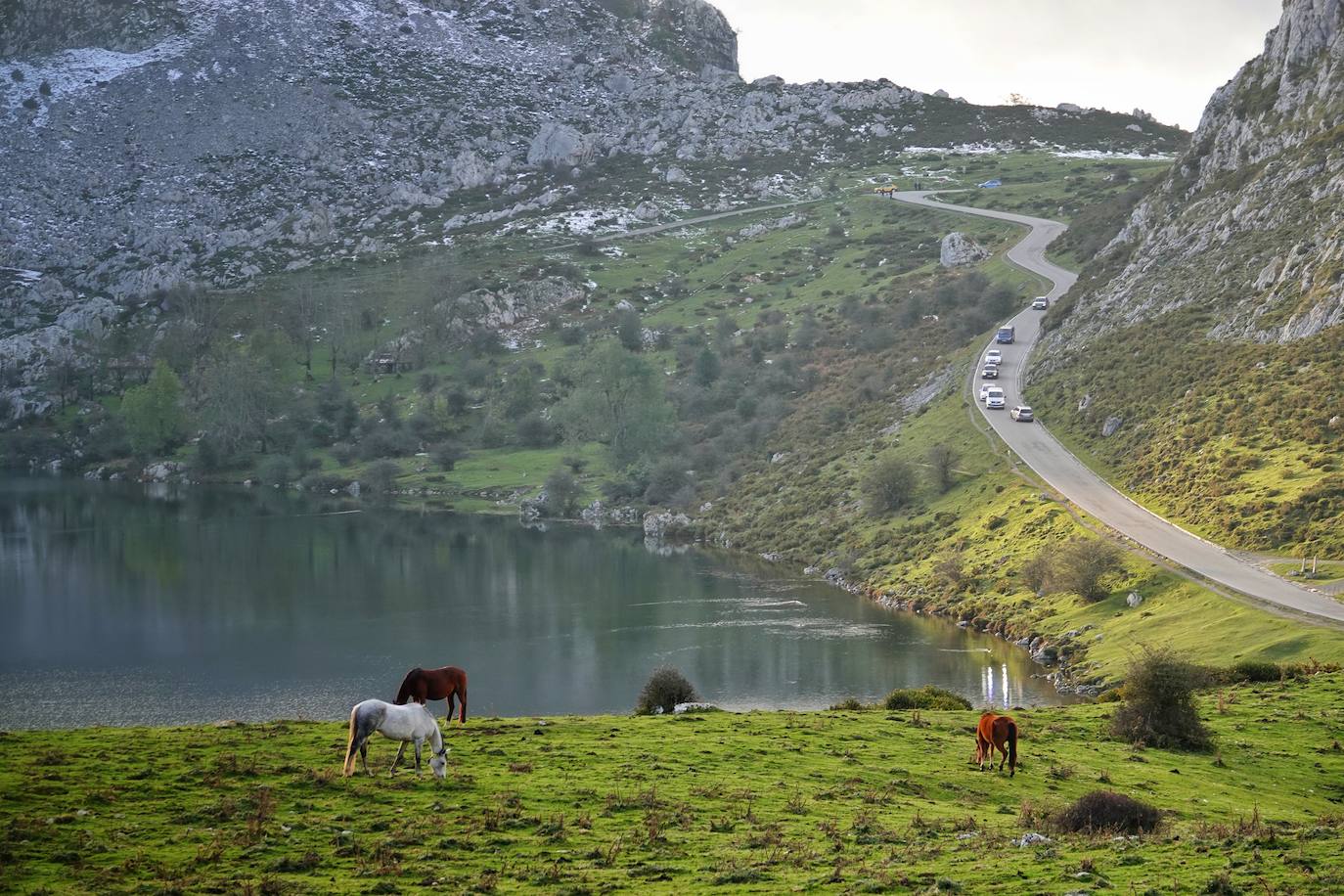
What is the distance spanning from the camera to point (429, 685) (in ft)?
84.8

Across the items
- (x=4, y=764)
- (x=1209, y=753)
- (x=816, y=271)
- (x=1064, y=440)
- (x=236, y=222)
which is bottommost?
(x=1209, y=753)

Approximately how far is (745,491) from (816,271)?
59.9 metres

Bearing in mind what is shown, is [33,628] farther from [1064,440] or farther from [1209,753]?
[1064,440]

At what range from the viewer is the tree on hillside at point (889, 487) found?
282ft

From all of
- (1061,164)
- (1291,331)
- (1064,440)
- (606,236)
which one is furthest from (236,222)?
(1291,331)

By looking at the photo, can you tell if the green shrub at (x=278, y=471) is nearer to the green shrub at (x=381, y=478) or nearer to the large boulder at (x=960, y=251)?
the green shrub at (x=381, y=478)

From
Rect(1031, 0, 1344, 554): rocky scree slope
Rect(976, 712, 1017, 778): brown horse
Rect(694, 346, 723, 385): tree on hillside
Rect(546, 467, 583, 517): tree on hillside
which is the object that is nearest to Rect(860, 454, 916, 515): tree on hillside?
Rect(1031, 0, 1344, 554): rocky scree slope

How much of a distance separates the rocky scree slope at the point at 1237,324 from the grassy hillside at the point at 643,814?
118 ft

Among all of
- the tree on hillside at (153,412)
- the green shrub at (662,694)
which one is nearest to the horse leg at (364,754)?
the green shrub at (662,694)

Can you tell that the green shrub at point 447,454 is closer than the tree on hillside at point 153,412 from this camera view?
Yes

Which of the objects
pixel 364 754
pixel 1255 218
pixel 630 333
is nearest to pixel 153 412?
pixel 630 333

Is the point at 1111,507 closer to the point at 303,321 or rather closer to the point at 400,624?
the point at 400,624

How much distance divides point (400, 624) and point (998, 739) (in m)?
47.2

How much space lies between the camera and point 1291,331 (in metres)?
76.0
